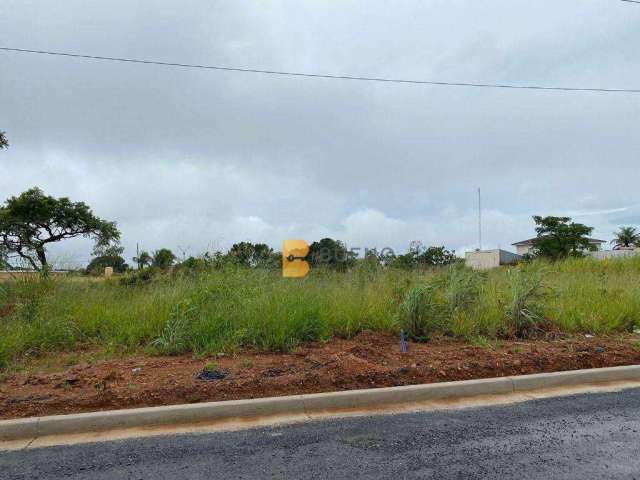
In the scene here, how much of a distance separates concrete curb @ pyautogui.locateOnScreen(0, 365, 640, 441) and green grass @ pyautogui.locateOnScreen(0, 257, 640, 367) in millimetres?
1535

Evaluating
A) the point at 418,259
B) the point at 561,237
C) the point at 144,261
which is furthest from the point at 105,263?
the point at 561,237

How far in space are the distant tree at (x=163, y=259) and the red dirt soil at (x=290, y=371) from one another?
14.9 feet

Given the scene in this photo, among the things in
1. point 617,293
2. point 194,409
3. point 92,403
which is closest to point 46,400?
point 92,403

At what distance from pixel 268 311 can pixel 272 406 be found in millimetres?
2315

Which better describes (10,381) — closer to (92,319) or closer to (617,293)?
(92,319)

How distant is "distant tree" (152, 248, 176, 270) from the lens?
10.4 m

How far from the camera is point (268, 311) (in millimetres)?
6969

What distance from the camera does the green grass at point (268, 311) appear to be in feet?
21.6

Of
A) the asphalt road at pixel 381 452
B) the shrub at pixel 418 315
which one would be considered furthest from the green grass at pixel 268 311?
the asphalt road at pixel 381 452

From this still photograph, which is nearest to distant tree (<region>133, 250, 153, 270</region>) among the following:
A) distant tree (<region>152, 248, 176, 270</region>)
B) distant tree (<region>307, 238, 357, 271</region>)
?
distant tree (<region>152, 248, 176, 270</region>)

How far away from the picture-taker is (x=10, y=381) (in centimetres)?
530

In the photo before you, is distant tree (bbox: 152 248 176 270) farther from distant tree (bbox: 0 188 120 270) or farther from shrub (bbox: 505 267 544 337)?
distant tree (bbox: 0 188 120 270)

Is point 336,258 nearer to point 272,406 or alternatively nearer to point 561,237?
point 272,406

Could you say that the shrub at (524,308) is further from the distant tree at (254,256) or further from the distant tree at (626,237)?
the distant tree at (626,237)
